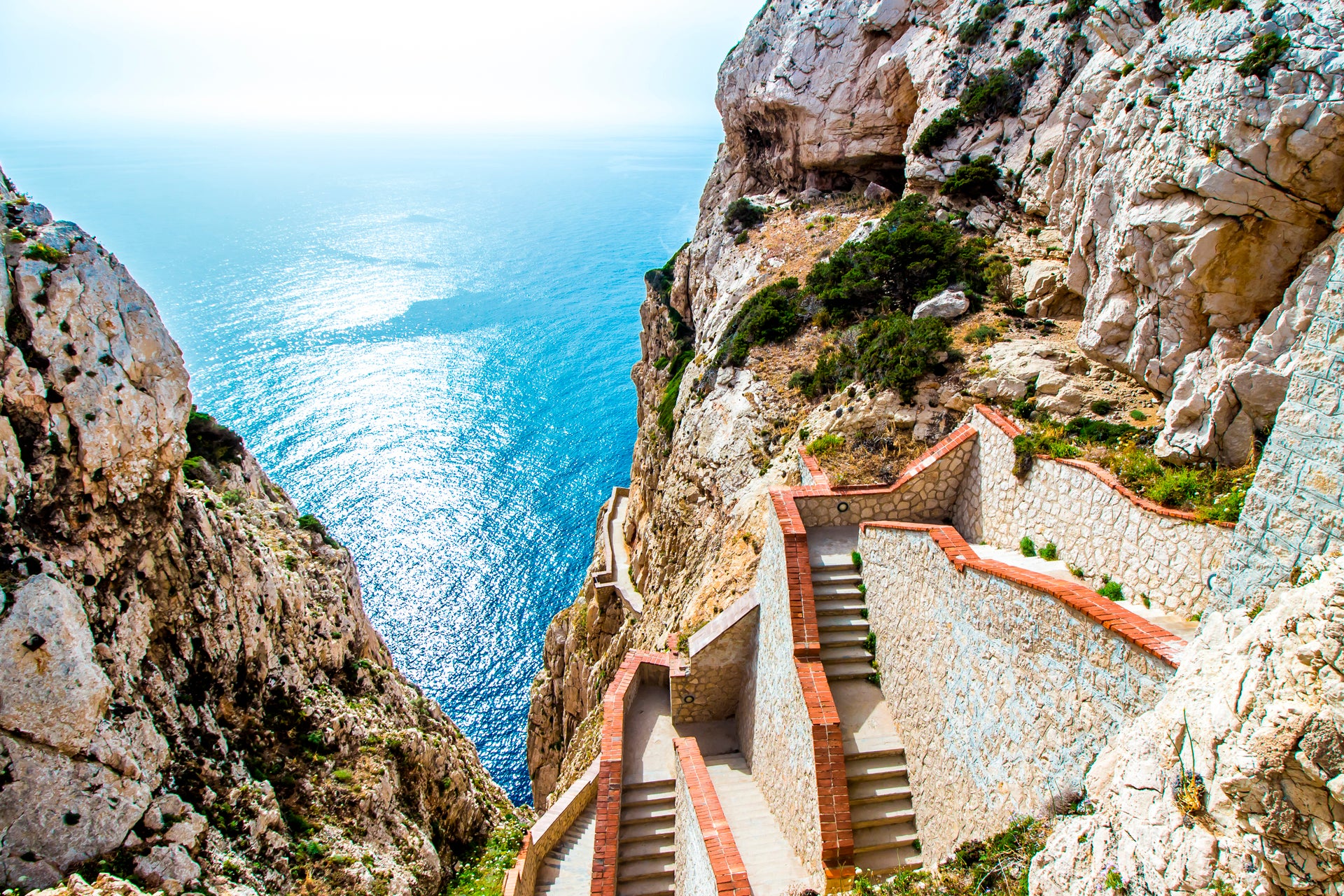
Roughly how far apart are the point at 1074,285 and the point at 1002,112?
1380cm

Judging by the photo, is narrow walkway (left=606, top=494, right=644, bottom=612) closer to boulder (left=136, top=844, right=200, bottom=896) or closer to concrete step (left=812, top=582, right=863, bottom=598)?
concrete step (left=812, top=582, right=863, bottom=598)

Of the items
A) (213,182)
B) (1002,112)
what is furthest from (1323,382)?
(213,182)

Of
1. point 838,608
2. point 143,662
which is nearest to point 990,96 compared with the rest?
point 838,608

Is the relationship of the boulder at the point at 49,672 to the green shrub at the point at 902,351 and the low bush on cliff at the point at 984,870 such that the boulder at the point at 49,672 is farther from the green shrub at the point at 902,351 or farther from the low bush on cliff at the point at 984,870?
the green shrub at the point at 902,351

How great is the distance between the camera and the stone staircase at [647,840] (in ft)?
38.9

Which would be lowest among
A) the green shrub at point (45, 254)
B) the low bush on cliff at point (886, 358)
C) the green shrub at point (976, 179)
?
the low bush on cliff at point (886, 358)

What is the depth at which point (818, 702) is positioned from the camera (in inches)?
401

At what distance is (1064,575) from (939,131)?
22.4 metres

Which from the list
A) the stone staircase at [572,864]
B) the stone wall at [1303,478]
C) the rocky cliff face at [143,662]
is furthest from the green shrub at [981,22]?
the stone staircase at [572,864]

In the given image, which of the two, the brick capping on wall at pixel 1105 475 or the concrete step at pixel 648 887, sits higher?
the brick capping on wall at pixel 1105 475

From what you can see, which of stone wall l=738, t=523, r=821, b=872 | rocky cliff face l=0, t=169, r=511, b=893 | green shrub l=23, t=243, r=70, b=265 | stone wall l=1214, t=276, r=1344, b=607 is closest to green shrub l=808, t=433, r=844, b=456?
stone wall l=738, t=523, r=821, b=872

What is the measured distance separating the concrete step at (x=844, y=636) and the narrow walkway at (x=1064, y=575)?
101 inches

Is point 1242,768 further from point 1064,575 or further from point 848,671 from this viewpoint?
point 848,671

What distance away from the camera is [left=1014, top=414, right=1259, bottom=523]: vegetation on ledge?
325 inches
